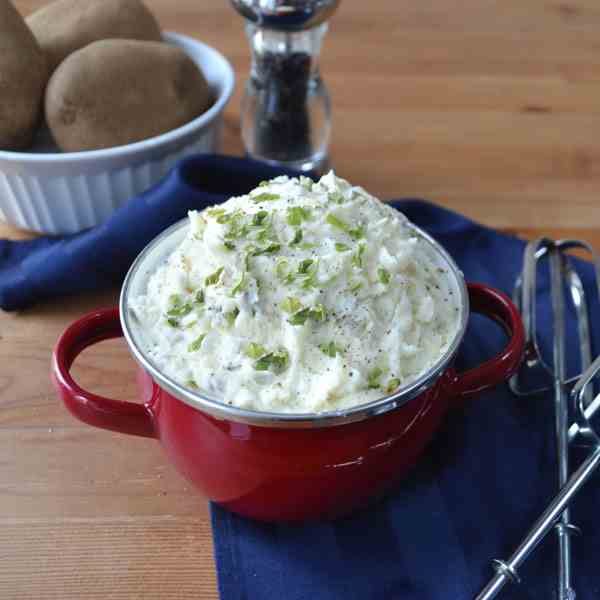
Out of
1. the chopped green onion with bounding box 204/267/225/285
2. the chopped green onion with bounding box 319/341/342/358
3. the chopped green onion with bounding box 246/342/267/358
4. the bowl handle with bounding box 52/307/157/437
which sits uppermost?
the chopped green onion with bounding box 204/267/225/285

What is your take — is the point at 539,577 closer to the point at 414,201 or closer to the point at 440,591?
the point at 440,591

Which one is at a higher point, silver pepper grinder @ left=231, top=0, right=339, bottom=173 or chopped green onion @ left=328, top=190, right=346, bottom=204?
chopped green onion @ left=328, top=190, right=346, bottom=204

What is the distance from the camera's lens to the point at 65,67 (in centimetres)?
88

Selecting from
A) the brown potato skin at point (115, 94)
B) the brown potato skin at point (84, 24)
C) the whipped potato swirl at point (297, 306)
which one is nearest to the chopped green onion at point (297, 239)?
the whipped potato swirl at point (297, 306)

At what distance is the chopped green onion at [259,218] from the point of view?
64 centimetres

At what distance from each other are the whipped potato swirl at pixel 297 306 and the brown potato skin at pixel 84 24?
404mm

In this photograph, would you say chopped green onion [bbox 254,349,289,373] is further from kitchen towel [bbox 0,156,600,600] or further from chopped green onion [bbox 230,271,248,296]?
kitchen towel [bbox 0,156,600,600]

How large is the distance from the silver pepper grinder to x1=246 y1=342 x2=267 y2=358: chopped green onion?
0.51m

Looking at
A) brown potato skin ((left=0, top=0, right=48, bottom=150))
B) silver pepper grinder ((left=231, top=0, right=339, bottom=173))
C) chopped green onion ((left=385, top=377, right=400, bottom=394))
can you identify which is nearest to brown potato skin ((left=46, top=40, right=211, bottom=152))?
brown potato skin ((left=0, top=0, right=48, bottom=150))

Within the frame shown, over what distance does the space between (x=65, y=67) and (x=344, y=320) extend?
50cm

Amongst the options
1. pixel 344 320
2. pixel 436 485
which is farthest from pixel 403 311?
pixel 436 485

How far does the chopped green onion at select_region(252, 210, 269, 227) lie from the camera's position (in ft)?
2.10

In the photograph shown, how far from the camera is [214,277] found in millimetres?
621

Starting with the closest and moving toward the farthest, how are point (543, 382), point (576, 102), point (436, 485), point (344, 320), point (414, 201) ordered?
point (344, 320), point (436, 485), point (543, 382), point (414, 201), point (576, 102)
